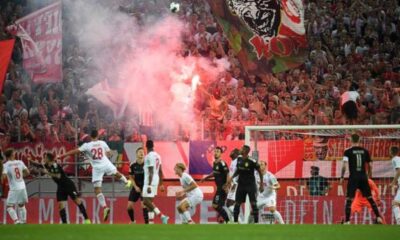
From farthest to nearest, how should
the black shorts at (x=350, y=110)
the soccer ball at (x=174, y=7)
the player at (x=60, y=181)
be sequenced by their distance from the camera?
the soccer ball at (x=174, y=7) → the black shorts at (x=350, y=110) → the player at (x=60, y=181)

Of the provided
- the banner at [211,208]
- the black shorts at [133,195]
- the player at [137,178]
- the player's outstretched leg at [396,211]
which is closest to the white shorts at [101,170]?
the player at [137,178]

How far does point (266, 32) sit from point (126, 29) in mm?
4763

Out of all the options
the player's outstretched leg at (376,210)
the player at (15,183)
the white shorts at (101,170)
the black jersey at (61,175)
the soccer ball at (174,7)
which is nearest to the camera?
the player's outstretched leg at (376,210)

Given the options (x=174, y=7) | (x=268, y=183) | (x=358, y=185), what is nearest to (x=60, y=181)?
(x=268, y=183)

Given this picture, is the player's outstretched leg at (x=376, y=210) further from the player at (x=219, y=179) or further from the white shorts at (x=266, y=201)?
the player at (x=219, y=179)

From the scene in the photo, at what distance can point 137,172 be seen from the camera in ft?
76.0

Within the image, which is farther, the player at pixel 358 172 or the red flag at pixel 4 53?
the red flag at pixel 4 53

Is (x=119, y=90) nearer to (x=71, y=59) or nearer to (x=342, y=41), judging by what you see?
(x=71, y=59)

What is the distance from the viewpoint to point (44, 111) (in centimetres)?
2602

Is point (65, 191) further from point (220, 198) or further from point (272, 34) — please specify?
point (272, 34)

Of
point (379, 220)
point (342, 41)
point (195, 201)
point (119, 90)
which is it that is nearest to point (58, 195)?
point (195, 201)

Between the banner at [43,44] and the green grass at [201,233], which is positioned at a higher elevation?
the banner at [43,44]

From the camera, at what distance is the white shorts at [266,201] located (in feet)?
75.9

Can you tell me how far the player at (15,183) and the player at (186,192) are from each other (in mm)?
3509
